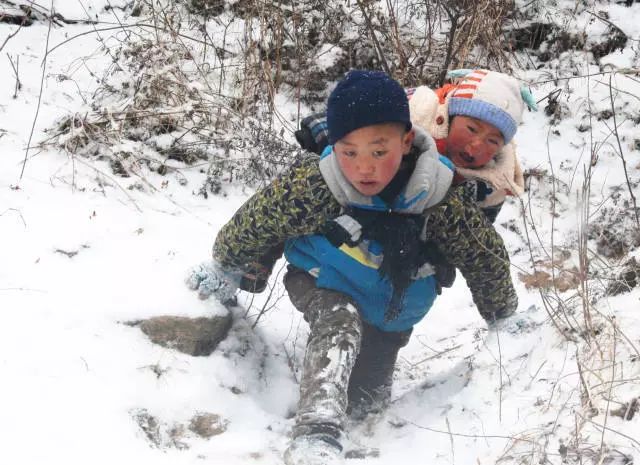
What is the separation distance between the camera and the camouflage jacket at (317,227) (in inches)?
87.2

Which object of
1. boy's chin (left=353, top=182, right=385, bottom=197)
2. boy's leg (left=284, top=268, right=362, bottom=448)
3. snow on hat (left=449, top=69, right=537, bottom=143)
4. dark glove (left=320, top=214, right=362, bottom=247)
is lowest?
boy's leg (left=284, top=268, right=362, bottom=448)

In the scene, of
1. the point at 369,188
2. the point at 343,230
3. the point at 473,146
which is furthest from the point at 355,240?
the point at 473,146

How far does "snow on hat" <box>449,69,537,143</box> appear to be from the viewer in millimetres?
2328

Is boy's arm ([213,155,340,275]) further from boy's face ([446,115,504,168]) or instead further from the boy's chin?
boy's face ([446,115,504,168])

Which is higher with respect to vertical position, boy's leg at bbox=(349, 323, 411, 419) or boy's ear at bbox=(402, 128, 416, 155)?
boy's ear at bbox=(402, 128, 416, 155)

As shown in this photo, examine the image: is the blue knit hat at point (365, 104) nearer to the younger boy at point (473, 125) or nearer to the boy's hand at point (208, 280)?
the younger boy at point (473, 125)

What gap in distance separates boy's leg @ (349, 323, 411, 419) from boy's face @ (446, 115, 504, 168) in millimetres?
724

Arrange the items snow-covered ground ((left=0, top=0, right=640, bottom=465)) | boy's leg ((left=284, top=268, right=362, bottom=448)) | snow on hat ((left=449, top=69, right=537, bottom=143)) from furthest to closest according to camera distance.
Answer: snow on hat ((left=449, top=69, right=537, bottom=143)) → boy's leg ((left=284, top=268, right=362, bottom=448)) → snow-covered ground ((left=0, top=0, right=640, bottom=465))

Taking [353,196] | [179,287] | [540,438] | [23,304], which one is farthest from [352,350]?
[23,304]

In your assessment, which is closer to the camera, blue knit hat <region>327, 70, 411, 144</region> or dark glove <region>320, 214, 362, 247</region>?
blue knit hat <region>327, 70, 411, 144</region>

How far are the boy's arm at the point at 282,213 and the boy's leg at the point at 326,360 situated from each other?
230mm

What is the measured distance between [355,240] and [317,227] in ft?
0.46

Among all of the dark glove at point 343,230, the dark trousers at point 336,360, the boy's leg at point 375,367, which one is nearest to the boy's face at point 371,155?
the dark glove at point 343,230

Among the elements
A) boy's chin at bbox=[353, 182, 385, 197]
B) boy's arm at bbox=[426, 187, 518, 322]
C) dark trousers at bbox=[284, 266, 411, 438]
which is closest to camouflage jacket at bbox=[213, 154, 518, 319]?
boy's arm at bbox=[426, 187, 518, 322]
